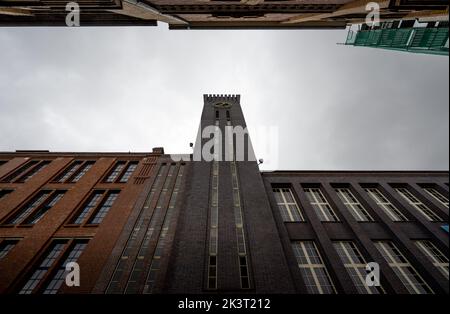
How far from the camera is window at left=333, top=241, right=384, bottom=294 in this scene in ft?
38.4

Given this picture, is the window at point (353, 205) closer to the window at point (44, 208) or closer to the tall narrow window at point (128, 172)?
the tall narrow window at point (128, 172)

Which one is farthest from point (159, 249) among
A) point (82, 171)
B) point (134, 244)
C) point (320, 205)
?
point (82, 171)

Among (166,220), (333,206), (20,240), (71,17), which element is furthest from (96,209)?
(333,206)

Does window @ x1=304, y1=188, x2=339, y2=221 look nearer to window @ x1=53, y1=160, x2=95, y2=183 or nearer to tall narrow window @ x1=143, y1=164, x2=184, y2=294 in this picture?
tall narrow window @ x1=143, y1=164, x2=184, y2=294

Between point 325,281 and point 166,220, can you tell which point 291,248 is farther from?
point 166,220

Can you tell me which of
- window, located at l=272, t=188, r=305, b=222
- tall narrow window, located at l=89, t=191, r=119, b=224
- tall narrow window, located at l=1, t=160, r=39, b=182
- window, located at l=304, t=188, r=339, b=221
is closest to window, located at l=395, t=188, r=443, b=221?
window, located at l=304, t=188, r=339, b=221

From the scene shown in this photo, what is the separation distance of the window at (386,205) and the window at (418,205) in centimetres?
140

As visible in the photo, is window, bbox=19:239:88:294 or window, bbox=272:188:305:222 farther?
window, bbox=272:188:305:222

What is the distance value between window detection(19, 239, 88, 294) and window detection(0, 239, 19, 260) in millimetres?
2613

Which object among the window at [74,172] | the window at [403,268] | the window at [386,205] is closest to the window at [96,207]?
the window at [74,172]

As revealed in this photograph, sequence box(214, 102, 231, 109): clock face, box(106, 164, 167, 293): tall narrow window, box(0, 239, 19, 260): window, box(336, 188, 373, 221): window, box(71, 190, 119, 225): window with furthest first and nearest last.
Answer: box(214, 102, 231, 109): clock face → box(336, 188, 373, 221): window → box(71, 190, 119, 225): window → box(0, 239, 19, 260): window → box(106, 164, 167, 293): tall narrow window

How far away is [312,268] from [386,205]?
31.7 ft

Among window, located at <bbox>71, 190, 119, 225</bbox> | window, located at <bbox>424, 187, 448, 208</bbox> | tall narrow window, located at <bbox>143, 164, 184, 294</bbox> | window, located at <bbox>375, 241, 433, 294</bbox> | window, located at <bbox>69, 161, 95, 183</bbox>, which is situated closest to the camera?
tall narrow window, located at <bbox>143, 164, 184, 294</bbox>

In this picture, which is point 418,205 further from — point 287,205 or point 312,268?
point 312,268
